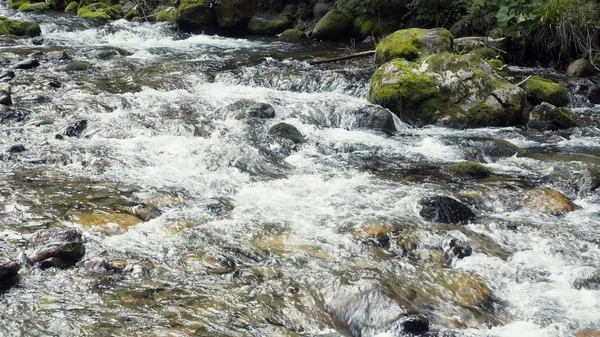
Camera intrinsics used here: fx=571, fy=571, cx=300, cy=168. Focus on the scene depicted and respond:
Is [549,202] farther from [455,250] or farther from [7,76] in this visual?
[7,76]

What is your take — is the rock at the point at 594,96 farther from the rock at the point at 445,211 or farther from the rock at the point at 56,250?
the rock at the point at 56,250

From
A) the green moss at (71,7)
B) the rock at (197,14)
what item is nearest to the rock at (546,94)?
the rock at (197,14)

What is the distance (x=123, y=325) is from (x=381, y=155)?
554 cm

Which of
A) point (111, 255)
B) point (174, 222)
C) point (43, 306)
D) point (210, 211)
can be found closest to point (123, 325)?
A: point (43, 306)

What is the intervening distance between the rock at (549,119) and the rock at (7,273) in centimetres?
869

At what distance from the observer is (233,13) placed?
803 inches

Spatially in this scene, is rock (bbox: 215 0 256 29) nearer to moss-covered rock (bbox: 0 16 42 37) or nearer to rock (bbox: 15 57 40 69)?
moss-covered rock (bbox: 0 16 42 37)

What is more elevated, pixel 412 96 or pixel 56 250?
pixel 56 250

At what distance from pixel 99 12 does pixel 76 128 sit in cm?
1689

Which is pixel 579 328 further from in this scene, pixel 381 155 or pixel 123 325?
pixel 381 155

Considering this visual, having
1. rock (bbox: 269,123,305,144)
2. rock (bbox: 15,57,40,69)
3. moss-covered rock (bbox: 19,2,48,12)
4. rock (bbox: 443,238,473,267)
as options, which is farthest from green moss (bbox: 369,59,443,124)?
moss-covered rock (bbox: 19,2,48,12)

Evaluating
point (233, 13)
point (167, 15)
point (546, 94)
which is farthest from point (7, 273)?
point (167, 15)

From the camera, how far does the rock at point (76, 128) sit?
30.3 ft

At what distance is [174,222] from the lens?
625 cm
